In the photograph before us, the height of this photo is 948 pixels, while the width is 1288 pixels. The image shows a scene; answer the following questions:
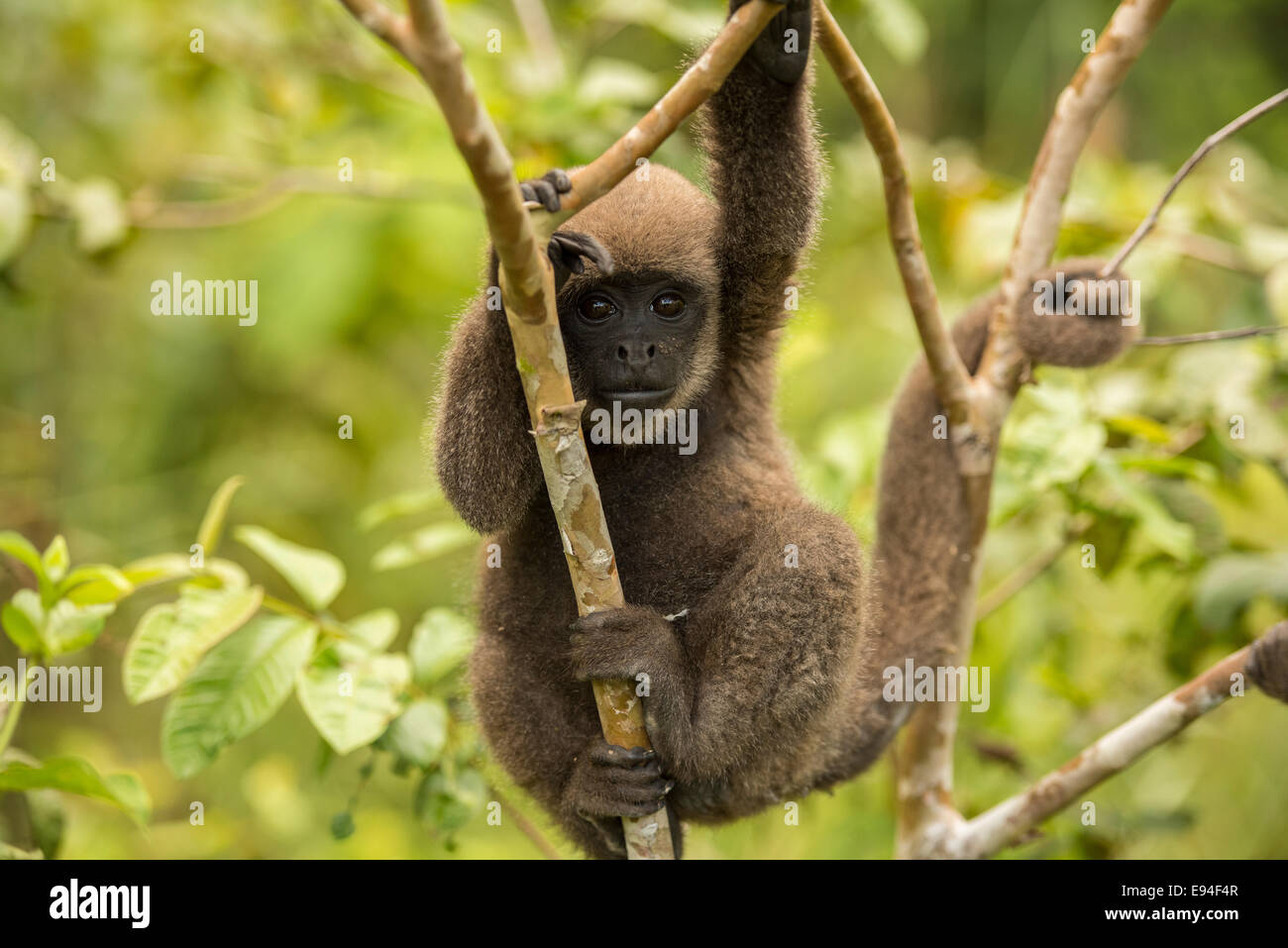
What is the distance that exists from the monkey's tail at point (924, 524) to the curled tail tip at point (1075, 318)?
0.13 ft

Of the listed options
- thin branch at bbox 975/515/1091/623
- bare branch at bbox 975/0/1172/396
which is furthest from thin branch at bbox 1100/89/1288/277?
thin branch at bbox 975/515/1091/623

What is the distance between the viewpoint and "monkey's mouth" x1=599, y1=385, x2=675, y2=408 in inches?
169

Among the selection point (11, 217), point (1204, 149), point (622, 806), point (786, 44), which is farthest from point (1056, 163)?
point (11, 217)

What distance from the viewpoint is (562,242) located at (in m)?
3.82

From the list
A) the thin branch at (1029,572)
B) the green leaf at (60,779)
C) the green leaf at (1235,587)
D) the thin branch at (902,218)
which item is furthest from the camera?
the thin branch at (1029,572)

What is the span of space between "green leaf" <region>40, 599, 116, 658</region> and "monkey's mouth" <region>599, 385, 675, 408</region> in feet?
6.05

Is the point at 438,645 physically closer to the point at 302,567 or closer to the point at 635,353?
the point at 302,567

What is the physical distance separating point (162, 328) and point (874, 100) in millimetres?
6979

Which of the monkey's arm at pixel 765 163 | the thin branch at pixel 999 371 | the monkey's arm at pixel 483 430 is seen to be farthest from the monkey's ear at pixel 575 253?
the thin branch at pixel 999 371

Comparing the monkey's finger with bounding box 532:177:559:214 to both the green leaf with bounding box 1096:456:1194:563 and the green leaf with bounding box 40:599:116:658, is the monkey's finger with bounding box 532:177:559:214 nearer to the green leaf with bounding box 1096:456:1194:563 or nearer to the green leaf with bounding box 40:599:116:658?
the green leaf with bounding box 40:599:116:658

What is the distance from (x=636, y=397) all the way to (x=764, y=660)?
1032 mm

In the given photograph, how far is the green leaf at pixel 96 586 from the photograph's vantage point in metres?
4.06

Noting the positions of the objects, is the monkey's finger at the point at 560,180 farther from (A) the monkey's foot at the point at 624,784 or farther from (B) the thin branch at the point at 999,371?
(B) the thin branch at the point at 999,371

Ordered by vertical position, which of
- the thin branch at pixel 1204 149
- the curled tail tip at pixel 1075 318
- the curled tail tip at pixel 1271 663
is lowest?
the curled tail tip at pixel 1271 663
